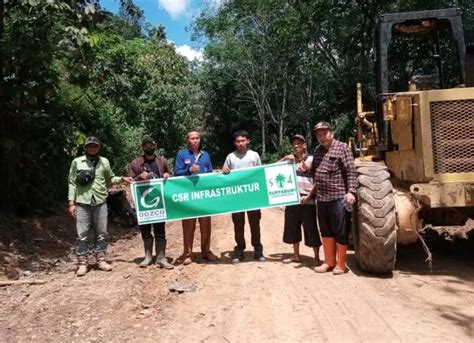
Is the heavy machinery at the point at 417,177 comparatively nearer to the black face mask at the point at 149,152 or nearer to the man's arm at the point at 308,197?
the man's arm at the point at 308,197

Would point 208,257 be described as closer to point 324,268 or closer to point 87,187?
point 324,268

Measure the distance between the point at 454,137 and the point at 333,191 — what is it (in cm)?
154

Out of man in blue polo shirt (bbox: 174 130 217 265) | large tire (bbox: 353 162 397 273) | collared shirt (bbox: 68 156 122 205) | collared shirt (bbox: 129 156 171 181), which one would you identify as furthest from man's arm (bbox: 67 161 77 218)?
large tire (bbox: 353 162 397 273)

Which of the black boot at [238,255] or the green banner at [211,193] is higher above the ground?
the green banner at [211,193]

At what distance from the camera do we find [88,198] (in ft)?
22.9

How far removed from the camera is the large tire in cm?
615

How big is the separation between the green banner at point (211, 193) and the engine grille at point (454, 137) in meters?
1.91

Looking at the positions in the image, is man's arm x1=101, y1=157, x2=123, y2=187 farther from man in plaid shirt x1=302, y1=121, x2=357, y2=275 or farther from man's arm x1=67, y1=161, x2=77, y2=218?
man in plaid shirt x1=302, y1=121, x2=357, y2=275

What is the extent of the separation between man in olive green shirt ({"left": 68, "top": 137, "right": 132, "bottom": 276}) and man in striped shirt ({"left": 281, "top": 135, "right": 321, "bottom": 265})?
2475mm

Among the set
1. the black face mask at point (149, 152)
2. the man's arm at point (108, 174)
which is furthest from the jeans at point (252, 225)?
the man's arm at point (108, 174)

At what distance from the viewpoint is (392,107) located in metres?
6.56

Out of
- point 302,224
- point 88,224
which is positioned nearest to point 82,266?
point 88,224

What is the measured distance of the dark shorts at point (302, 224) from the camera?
7.09m

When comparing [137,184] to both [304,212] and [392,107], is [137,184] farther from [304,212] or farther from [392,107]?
[392,107]
